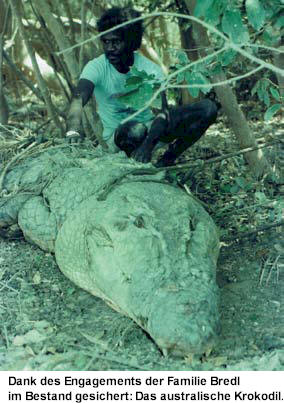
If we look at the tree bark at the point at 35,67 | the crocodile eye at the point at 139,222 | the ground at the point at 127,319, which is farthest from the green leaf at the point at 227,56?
the tree bark at the point at 35,67

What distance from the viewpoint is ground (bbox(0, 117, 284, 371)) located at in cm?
273

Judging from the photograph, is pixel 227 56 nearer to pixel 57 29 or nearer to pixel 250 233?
pixel 250 233

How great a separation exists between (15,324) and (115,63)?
8.31ft

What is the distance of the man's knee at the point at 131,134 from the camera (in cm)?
490

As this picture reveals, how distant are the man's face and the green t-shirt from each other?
0.31ft

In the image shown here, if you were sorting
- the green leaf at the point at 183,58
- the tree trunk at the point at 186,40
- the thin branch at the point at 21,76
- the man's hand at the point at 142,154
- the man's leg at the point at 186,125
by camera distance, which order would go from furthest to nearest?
the tree trunk at the point at 186,40 → the thin branch at the point at 21,76 → the man's leg at the point at 186,125 → the man's hand at the point at 142,154 → the green leaf at the point at 183,58

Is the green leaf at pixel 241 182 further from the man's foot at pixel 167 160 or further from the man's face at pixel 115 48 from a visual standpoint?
the man's face at pixel 115 48

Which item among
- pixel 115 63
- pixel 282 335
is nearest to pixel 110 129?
pixel 115 63

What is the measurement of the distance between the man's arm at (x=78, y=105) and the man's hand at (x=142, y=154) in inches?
20.1

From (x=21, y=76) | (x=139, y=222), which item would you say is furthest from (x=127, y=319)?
(x=21, y=76)

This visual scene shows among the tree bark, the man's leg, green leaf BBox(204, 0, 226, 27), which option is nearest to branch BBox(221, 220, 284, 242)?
the man's leg

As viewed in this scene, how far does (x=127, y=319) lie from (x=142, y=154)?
1743 mm

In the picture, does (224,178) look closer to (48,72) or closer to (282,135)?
(282,135)

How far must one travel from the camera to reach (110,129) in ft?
17.8
